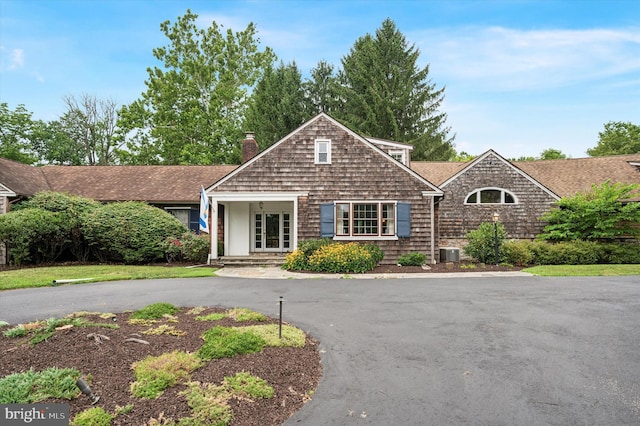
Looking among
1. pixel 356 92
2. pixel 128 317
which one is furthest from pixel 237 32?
pixel 128 317

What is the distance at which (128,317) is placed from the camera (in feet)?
20.7

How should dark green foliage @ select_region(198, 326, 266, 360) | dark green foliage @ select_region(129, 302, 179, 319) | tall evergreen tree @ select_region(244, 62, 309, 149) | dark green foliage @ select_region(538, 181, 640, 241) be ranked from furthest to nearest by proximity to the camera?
tall evergreen tree @ select_region(244, 62, 309, 149) < dark green foliage @ select_region(538, 181, 640, 241) < dark green foliage @ select_region(129, 302, 179, 319) < dark green foliage @ select_region(198, 326, 266, 360)

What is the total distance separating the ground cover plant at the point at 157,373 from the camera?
129 inches

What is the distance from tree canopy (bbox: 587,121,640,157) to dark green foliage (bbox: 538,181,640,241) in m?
25.6

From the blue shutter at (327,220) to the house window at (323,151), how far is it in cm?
190

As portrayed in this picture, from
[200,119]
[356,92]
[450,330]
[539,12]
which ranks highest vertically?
[356,92]

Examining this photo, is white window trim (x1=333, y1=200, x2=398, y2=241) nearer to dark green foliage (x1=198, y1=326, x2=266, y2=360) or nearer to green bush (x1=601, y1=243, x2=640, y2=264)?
green bush (x1=601, y1=243, x2=640, y2=264)

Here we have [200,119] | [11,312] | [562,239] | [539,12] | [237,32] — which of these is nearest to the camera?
[11,312]

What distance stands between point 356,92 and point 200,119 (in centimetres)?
1338

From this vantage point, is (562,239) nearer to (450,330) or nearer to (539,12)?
(539,12)

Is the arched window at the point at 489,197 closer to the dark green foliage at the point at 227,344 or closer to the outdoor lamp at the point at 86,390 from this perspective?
the dark green foliage at the point at 227,344

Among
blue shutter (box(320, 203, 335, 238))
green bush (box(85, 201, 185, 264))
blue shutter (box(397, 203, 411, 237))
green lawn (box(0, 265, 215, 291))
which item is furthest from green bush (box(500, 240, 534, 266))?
green bush (box(85, 201, 185, 264))

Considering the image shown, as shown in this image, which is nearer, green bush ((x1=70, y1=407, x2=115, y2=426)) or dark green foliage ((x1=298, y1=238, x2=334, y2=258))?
green bush ((x1=70, y1=407, x2=115, y2=426))

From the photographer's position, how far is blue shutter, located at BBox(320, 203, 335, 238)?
15344 mm
